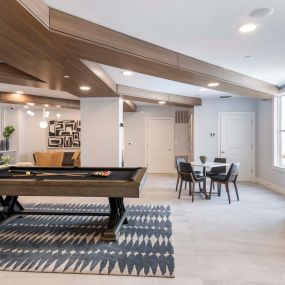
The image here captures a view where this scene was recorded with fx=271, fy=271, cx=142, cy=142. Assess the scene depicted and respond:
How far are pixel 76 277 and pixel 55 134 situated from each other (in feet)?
29.5

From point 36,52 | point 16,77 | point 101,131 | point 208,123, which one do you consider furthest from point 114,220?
point 208,123

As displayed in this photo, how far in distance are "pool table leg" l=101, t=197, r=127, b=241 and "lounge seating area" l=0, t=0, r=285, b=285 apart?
0.06 feet

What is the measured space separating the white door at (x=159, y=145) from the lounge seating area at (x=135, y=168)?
2755 millimetres

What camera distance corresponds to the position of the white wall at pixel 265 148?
6.85 metres

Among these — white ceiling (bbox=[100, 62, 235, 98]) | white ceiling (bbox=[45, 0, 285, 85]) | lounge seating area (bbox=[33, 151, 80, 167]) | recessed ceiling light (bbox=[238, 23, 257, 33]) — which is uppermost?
white ceiling (bbox=[100, 62, 235, 98])

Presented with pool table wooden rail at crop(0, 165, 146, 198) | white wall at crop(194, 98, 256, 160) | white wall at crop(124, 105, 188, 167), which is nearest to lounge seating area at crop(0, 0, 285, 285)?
pool table wooden rail at crop(0, 165, 146, 198)

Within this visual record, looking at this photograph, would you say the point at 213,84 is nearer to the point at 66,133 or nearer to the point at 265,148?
the point at 265,148

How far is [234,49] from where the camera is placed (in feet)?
11.9

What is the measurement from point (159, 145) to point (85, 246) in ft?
22.8

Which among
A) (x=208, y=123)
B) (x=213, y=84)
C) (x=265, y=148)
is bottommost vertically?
(x=265, y=148)

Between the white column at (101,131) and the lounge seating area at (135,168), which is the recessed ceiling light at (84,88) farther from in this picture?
the white column at (101,131)

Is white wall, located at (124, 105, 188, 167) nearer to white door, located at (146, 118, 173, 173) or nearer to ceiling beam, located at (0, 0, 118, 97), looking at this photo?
white door, located at (146, 118, 173, 173)

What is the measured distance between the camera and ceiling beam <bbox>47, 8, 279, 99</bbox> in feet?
8.76

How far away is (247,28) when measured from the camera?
2.91 meters
